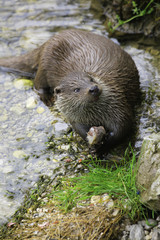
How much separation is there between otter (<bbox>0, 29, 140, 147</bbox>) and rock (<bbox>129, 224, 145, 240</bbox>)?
1.06 m

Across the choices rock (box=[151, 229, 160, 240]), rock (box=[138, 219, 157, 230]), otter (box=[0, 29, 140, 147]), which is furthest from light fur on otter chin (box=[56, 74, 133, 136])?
rock (box=[151, 229, 160, 240])

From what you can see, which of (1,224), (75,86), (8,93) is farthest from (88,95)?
(8,93)

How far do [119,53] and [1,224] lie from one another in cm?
205

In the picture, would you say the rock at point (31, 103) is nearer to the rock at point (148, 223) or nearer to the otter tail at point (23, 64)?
the otter tail at point (23, 64)

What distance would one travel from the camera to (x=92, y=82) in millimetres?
3137

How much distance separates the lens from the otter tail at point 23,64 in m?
4.33

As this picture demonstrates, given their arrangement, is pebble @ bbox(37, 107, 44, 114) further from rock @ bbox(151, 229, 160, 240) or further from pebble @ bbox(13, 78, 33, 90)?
rock @ bbox(151, 229, 160, 240)

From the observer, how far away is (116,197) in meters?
2.56

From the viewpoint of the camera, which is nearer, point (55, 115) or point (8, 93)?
point (55, 115)

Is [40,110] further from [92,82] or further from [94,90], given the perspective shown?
[94,90]

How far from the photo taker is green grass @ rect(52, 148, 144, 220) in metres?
2.39

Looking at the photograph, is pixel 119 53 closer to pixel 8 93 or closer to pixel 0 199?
pixel 8 93

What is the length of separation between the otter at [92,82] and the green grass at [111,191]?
63 centimetres

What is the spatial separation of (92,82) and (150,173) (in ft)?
3.76
